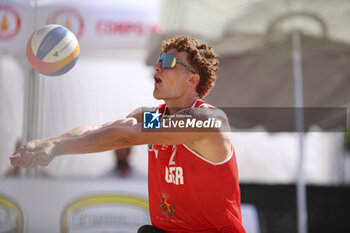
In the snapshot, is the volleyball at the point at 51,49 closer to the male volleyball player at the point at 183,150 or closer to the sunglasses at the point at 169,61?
the male volleyball player at the point at 183,150

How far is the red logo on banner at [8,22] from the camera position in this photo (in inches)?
178

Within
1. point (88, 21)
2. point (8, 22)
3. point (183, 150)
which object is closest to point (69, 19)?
point (88, 21)

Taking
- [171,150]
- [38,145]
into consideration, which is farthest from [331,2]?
[38,145]

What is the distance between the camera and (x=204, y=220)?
7.04 feet

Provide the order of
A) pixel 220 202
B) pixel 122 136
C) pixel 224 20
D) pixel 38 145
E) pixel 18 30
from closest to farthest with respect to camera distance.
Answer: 1. pixel 38 145
2. pixel 122 136
3. pixel 220 202
4. pixel 18 30
5. pixel 224 20

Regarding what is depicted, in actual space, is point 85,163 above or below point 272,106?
below

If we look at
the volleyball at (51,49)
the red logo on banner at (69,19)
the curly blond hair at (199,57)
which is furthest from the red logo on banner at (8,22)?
the curly blond hair at (199,57)

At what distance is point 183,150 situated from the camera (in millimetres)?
2123

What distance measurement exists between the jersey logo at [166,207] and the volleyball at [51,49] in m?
1.12

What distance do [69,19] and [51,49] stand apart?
2156mm

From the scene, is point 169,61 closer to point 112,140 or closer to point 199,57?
point 199,57

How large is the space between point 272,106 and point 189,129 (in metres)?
3.79

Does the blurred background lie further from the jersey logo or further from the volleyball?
the jersey logo

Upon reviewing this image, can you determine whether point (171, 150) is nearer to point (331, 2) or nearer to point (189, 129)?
point (189, 129)
